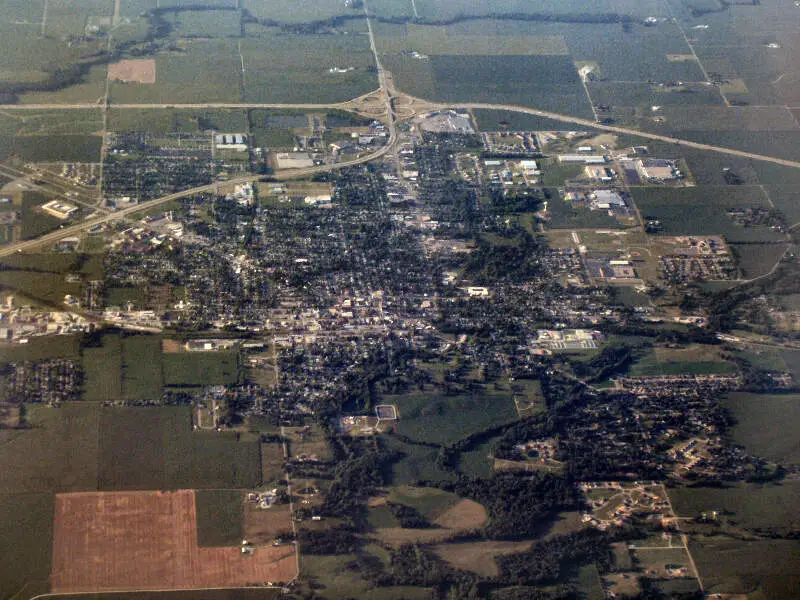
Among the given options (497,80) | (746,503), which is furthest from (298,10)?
(746,503)

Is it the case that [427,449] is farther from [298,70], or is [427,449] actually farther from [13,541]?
[298,70]

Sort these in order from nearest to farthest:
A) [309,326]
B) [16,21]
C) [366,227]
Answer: [309,326] < [366,227] < [16,21]

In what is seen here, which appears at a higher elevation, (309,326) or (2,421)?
(309,326)

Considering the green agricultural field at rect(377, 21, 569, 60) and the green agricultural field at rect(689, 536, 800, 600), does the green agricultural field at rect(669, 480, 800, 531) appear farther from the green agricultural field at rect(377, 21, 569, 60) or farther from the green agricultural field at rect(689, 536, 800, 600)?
the green agricultural field at rect(377, 21, 569, 60)

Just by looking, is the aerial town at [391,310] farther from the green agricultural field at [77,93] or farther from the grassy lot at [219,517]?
the green agricultural field at [77,93]

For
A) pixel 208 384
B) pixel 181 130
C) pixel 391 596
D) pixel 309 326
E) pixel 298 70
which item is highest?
pixel 298 70

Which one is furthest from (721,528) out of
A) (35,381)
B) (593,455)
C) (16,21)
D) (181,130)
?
(16,21)

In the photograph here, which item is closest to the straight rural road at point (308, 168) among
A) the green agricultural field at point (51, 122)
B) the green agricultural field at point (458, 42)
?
the green agricultural field at point (51, 122)

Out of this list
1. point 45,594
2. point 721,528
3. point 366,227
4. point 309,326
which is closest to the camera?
point 45,594
